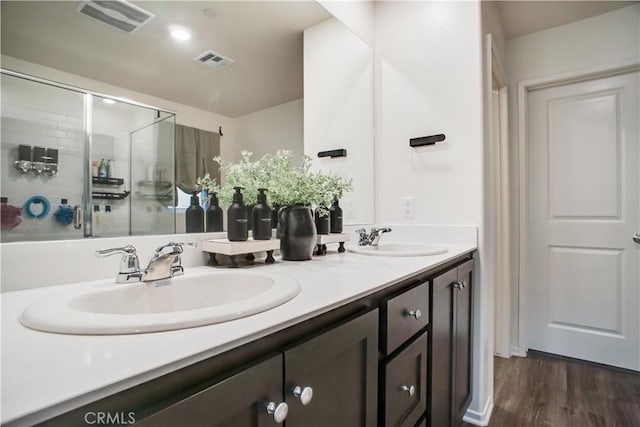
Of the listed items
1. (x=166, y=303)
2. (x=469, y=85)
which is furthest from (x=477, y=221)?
(x=166, y=303)

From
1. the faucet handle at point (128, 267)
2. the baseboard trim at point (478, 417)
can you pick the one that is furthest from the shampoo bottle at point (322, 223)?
the baseboard trim at point (478, 417)

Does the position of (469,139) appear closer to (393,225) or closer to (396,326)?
(393,225)

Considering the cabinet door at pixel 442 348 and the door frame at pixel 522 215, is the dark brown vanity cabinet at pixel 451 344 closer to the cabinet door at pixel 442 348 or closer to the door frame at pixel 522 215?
the cabinet door at pixel 442 348

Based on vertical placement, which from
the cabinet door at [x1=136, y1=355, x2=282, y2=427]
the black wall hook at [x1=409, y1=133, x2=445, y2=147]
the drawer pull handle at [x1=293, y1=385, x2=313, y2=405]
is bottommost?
the drawer pull handle at [x1=293, y1=385, x2=313, y2=405]

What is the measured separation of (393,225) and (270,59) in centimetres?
109

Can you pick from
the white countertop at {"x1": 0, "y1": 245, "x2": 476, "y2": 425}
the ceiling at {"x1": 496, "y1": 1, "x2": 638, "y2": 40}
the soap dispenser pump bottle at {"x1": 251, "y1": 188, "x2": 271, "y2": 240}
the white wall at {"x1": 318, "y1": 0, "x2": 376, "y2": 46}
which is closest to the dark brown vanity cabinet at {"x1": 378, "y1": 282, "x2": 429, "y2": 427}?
the white countertop at {"x1": 0, "y1": 245, "x2": 476, "y2": 425}

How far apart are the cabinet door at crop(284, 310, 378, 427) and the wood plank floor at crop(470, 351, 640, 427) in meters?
1.33

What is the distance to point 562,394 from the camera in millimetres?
1896

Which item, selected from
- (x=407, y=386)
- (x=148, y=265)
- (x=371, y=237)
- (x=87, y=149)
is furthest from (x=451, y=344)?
(x=87, y=149)

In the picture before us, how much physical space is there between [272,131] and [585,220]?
228 centimetres

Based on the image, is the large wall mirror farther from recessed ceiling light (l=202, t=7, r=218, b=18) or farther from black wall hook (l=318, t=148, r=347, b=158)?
black wall hook (l=318, t=148, r=347, b=158)

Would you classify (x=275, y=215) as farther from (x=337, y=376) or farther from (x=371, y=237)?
(x=337, y=376)

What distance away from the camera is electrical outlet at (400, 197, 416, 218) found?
6.12 ft

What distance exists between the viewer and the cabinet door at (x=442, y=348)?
3.72 feet
